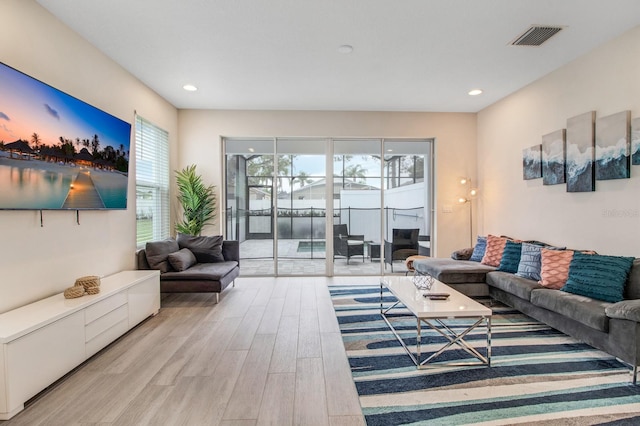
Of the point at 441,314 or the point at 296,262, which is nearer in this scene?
the point at 441,314

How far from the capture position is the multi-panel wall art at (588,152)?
3.05m

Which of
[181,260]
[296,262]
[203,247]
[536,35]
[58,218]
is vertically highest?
[536,35]

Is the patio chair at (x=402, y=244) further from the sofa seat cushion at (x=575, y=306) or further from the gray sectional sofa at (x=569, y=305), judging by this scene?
the sofa seat cushion at (x=575, y=306)

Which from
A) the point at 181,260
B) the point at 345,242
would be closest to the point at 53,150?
the point at 181,260

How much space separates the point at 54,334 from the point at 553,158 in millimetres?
5434

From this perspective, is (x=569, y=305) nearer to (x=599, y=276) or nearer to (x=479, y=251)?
(x=599, y=276)

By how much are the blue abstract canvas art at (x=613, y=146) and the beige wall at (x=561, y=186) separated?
0.07 meters

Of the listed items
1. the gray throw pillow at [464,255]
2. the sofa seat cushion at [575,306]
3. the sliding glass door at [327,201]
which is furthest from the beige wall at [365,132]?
the sofa seat cushion at [575,306]

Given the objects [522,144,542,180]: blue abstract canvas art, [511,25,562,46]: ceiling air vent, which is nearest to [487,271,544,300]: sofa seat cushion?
[522,144,542,180]: blue abstract canvas art

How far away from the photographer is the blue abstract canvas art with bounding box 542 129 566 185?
3814 mm

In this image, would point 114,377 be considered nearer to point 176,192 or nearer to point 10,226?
point 10,226

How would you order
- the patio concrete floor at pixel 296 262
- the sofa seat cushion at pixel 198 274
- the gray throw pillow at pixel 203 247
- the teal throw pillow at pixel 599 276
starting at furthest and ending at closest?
the patio concrete floor at pixel 296 262 → the gray throw pillow at pixel 203 247 → the sofa seat cushion at pixel 198 274 → the teal throw pillow at pixel 599 276

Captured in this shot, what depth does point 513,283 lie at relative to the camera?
3.61 m

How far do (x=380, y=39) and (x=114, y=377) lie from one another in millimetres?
3887
